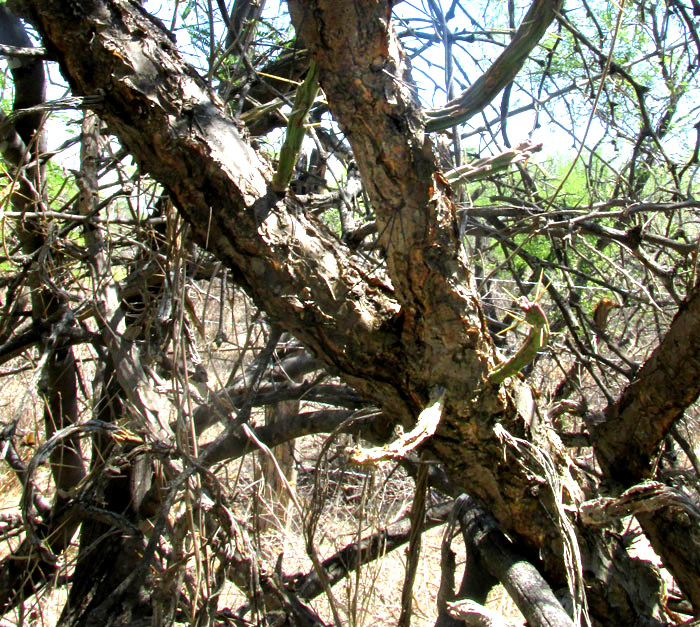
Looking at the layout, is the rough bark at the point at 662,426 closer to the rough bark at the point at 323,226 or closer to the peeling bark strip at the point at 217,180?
the rough bark at the point at 323,226

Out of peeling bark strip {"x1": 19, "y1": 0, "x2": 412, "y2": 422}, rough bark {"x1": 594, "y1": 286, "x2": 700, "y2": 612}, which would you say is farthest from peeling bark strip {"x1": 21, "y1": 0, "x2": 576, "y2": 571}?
rough bark {"x1": 594, "y1": 286, "x2": 700, "y2": 612}

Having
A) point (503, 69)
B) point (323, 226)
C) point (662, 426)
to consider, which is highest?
point (503, 69)

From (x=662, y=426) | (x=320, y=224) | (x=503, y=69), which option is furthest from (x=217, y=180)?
(x=662, y=426)

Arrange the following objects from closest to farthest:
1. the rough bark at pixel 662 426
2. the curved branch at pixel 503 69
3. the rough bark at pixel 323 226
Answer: the curved branch at pixel 503 69
the rough bark at pixel 323 226
the rough bark at pixel 662 426

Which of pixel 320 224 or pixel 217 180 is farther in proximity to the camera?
pixel 320 224

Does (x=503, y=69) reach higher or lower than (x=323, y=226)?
higher

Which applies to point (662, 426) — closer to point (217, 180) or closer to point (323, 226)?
point (323, 226)

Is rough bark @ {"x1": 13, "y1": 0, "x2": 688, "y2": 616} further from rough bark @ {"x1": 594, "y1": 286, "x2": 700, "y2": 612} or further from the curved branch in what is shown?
rough bark @ {"x1": 594, "y1": 286, "x2": 700, "y2": 612}

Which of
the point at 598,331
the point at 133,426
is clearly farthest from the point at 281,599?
the point at 598,331

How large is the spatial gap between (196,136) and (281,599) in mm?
1440

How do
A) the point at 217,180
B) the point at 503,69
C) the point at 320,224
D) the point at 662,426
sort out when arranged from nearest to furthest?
the point at 503,69
the point at 217,180
the point at 320,224
the point at 662,426

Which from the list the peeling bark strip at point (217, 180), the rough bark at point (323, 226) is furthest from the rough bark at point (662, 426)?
the peeling bark strip at point (217, 180)

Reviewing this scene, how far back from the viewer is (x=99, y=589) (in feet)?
8.62

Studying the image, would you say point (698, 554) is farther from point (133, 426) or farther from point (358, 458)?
point (133, 426)
